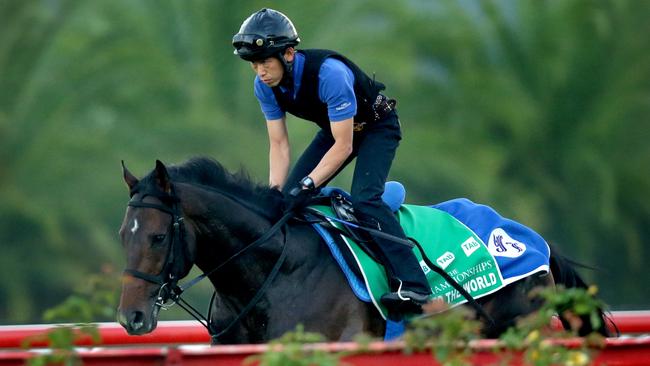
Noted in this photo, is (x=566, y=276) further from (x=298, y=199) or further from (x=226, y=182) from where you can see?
(x=226, y=182)

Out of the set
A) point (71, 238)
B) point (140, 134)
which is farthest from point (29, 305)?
point (140, 134)

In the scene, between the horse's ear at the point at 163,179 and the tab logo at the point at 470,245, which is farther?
the tab logo at the point at 470,245

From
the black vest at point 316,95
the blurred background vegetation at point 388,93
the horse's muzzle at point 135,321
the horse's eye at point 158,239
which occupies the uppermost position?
the black vest at point 316,95

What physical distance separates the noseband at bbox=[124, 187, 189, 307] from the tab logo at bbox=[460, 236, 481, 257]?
1562 mm

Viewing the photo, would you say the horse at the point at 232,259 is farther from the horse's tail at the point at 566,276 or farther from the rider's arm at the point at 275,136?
the horse's tail at the point at 566,276

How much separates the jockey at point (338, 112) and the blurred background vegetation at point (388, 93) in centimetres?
1135

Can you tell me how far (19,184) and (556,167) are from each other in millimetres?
8324

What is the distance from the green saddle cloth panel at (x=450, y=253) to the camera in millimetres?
6293

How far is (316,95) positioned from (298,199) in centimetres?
53

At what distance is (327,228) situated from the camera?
609 centimetres

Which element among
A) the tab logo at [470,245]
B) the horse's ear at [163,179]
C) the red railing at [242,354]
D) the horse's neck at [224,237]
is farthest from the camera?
the tab logo at [470,245]

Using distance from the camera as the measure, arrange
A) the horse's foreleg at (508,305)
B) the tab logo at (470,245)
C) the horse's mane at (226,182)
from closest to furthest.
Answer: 1. the horse's mane at (226,182)
2. the tab logo at (470,245)
3. the horse's foreleg at (508,305)

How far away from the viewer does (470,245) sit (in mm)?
6465

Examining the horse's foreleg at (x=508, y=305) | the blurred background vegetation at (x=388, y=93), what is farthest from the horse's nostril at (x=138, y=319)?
the blurred background vegetation at (x=388, y=93)
